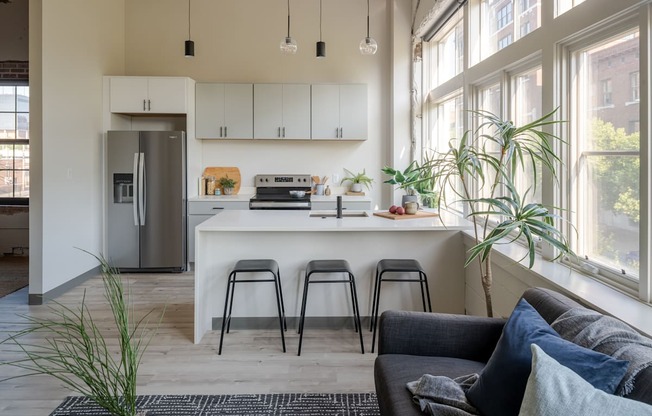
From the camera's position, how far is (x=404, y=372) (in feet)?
5.88

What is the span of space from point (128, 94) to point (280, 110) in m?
1.81

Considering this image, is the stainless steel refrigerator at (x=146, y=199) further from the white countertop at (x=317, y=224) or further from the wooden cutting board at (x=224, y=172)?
the white countertop at (x=317, y=224)

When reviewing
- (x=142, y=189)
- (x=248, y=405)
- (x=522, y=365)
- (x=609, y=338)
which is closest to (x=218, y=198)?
(x=142, y=189)

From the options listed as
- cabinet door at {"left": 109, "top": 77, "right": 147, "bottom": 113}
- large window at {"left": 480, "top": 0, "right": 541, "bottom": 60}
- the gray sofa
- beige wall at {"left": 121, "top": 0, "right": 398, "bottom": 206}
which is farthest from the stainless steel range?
the gray sofa

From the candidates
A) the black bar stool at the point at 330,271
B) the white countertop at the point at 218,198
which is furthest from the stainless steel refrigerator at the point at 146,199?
the black bar stool at the point at 330,271

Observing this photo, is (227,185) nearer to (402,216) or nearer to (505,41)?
(402,216)

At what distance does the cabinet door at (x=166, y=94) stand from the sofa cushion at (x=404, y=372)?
4.32 metres

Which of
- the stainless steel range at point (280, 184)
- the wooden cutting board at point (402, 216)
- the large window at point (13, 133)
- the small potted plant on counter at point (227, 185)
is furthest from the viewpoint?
the large window at point (13, 133)

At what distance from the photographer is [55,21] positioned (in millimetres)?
4137

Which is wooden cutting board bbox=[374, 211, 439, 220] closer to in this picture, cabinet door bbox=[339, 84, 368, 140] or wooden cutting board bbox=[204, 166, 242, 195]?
Result: cabinet door bbox=[339, 84, 368, 140]

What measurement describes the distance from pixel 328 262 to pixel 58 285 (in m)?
2.86

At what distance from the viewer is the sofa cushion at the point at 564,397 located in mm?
1060

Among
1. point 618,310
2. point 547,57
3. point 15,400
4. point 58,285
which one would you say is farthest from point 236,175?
point 618,310

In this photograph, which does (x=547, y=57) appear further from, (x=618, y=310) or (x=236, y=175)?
(x=236, y=175)
